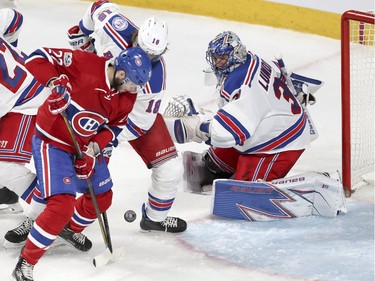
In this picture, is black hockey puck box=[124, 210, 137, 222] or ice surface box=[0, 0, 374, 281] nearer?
ice surface box=[0, 0, 374, 281]

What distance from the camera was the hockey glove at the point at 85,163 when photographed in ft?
10.6

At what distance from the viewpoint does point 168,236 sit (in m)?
3.76

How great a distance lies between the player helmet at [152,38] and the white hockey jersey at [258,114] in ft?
1.76

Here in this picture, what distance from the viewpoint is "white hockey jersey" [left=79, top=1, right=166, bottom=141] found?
359cm

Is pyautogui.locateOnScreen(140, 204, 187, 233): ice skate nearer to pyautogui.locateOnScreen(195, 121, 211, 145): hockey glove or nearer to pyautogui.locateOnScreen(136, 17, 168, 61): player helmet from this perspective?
pyautogui.locateOnScreen(195, 121, 211, 145): hockey glove

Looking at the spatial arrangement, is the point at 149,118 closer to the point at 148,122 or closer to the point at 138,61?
the point at 148,122

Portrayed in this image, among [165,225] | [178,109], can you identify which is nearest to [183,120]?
[178,109]

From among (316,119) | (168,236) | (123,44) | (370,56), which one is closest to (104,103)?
(123,44)

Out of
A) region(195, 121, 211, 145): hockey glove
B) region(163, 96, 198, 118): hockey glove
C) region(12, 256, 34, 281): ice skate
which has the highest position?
region(163, 96, 198, 118): hockey glove

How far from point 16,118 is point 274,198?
1.08m

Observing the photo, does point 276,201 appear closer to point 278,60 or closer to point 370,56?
point 278,60

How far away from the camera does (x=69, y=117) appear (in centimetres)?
324

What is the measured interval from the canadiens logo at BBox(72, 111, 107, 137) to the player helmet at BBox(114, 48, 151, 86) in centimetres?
17

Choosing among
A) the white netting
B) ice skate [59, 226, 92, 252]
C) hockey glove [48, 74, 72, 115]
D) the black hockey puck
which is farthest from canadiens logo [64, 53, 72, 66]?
the white netting
